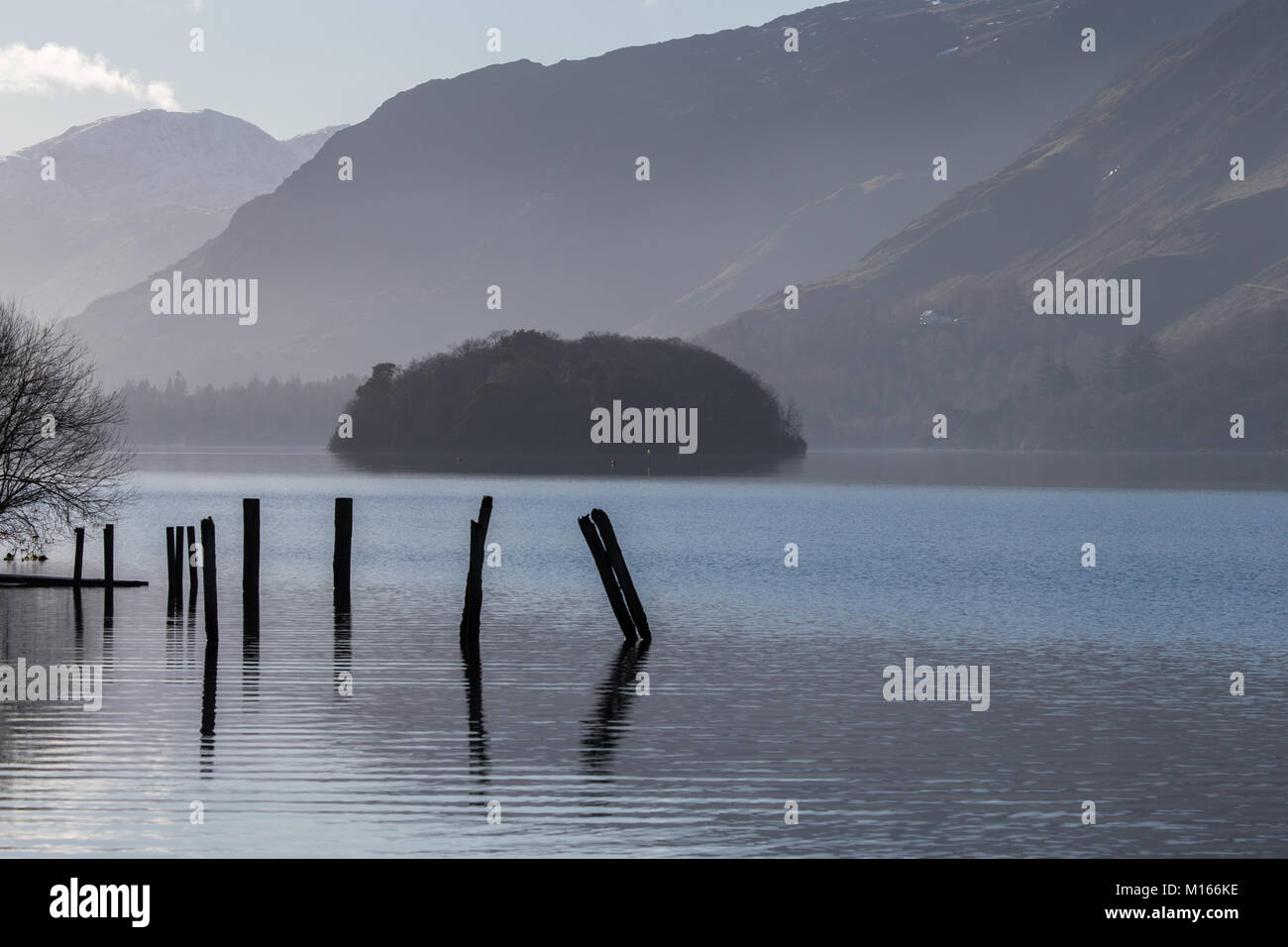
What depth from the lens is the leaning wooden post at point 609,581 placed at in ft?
136

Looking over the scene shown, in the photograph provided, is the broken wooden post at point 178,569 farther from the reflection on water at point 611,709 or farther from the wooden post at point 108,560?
the reflection on water at point 611,709

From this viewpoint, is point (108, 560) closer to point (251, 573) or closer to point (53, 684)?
point (251, 573)

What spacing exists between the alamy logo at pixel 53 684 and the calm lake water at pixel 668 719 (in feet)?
1.34

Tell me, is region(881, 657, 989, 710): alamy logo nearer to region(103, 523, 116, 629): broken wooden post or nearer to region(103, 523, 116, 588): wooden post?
region(103, 523, 116, 629): broken wooden post

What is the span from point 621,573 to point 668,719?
1262 cm

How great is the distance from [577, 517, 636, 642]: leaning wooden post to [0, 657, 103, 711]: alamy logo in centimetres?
1314

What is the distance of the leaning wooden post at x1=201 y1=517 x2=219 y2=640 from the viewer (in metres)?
38.4

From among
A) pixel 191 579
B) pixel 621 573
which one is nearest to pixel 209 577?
pixel 621 573

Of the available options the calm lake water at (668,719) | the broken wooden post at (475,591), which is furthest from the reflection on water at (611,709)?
the broken wooden post at (475,591)

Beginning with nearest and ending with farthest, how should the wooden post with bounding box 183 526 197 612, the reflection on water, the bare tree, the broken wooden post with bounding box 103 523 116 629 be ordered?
the reflection on water, the broken wooden post with bounding box 103 523 116 629, the wooden post with bounding box 183 526 197 612, the bare tree
